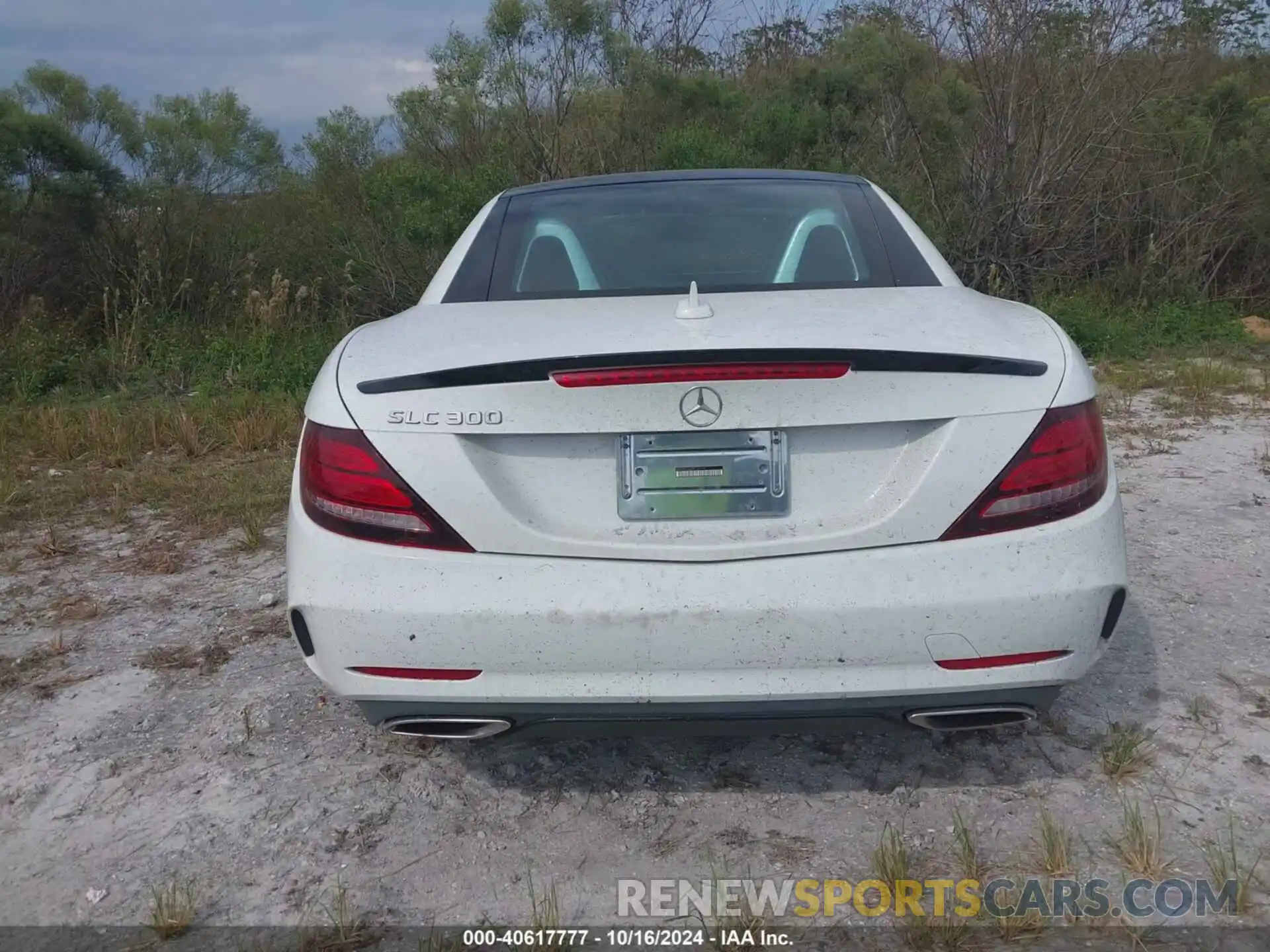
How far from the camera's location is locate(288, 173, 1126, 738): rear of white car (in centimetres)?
211

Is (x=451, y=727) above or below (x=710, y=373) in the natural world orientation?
below

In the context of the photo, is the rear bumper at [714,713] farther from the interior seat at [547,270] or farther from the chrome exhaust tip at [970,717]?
the interior seat at [547,270]

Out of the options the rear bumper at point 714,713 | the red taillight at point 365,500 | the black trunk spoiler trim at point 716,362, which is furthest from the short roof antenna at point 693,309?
the rear bumper at point 714,713

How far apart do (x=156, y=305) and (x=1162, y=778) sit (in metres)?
9.44

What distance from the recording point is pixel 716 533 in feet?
7.02

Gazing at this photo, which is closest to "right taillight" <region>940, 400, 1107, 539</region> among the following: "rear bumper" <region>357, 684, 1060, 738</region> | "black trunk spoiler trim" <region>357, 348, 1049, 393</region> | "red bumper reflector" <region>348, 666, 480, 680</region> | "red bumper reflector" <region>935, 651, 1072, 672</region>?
"black trunk spoiler trim" <region>357, 348, 1049, 393</region>

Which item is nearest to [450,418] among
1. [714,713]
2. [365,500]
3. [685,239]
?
[365,500]

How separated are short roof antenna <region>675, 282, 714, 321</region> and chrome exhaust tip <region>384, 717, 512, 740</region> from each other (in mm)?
915

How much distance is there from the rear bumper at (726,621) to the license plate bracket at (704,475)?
0.10 metres

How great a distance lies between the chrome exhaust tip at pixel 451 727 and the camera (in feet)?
7.36

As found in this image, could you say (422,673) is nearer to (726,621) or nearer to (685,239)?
(726,621)

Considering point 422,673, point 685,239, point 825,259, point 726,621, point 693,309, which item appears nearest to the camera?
point 726,621

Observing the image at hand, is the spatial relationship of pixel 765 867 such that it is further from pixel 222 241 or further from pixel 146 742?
pixel 222 241

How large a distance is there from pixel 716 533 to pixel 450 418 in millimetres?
556
